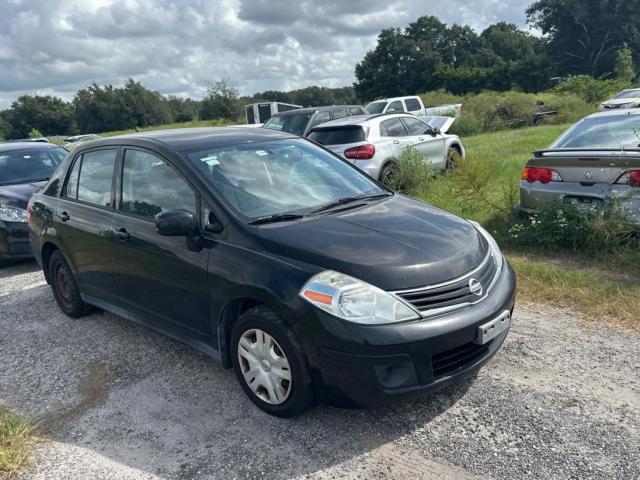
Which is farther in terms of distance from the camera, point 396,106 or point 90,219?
point 396,106

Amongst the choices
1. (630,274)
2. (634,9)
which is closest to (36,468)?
(630,274)

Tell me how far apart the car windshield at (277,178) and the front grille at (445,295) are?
43.2 inches

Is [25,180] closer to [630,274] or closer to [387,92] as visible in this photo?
[630,274]

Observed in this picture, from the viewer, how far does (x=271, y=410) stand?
3230 millimetres

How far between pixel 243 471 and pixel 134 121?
77441 mm

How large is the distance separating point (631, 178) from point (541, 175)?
0.99 meters

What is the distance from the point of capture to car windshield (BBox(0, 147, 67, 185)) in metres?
8.22

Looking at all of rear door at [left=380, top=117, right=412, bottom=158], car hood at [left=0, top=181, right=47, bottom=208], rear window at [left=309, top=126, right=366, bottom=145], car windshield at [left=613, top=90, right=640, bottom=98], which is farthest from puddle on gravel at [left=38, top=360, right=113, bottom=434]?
car windshield at [left=613, top=90, right=640, bottom=98]

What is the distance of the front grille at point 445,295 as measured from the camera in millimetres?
2887

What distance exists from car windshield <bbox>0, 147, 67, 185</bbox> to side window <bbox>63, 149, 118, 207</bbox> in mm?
3897

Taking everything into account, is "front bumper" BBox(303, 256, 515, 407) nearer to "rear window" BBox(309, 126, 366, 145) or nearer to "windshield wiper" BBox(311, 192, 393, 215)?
"windshield wiper" BBox(311, 192, 393, 215)

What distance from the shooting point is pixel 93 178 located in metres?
4.69

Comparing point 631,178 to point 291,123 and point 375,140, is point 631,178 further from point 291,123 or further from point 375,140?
point 291,123

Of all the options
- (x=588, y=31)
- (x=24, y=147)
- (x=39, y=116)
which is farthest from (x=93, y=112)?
(x=24, y=147)
